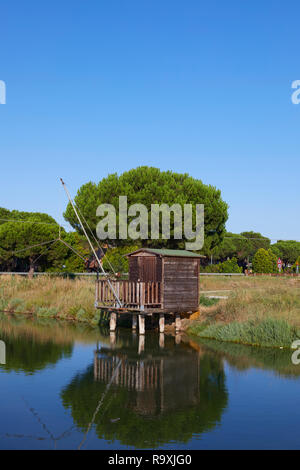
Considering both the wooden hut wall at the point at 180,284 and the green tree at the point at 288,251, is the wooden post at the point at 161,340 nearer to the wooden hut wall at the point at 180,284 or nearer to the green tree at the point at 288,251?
the wooden hut wall at the point at 180,284

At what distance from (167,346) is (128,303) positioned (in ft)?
12.2

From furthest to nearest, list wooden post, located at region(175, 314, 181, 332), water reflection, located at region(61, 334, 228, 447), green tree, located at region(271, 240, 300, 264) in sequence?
1. green tree, located at region(271, 240, 300, 264)
2. wooden post, located at region(175, 314, 181, 332)
3. water reflection, located at region(61, 334, 228, 447)

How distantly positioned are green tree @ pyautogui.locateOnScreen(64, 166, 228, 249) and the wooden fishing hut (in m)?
19.9

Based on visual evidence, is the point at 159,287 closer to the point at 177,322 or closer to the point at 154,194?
the point at 177,322

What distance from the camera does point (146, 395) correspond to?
50.7 feet

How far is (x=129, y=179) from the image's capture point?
50031 mm

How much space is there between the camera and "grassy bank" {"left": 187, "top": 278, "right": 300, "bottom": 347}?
23.3 meters

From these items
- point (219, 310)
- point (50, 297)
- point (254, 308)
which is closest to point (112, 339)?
point (219, 310)

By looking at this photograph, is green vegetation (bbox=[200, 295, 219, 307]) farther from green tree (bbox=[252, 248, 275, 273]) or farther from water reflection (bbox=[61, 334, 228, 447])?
green tree (bbox=[252, 248, 275, 273])

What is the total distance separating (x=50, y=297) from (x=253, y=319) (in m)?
17.3

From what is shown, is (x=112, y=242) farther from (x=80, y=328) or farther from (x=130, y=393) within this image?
(x=130, y=393)

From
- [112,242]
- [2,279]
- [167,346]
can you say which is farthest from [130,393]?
[112,242]

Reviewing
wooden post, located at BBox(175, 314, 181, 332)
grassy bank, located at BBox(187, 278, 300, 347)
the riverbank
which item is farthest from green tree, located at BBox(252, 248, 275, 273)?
wooden post, located at BBox(175, 314, 181, 332)

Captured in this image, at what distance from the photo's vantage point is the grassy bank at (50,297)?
33094mm
